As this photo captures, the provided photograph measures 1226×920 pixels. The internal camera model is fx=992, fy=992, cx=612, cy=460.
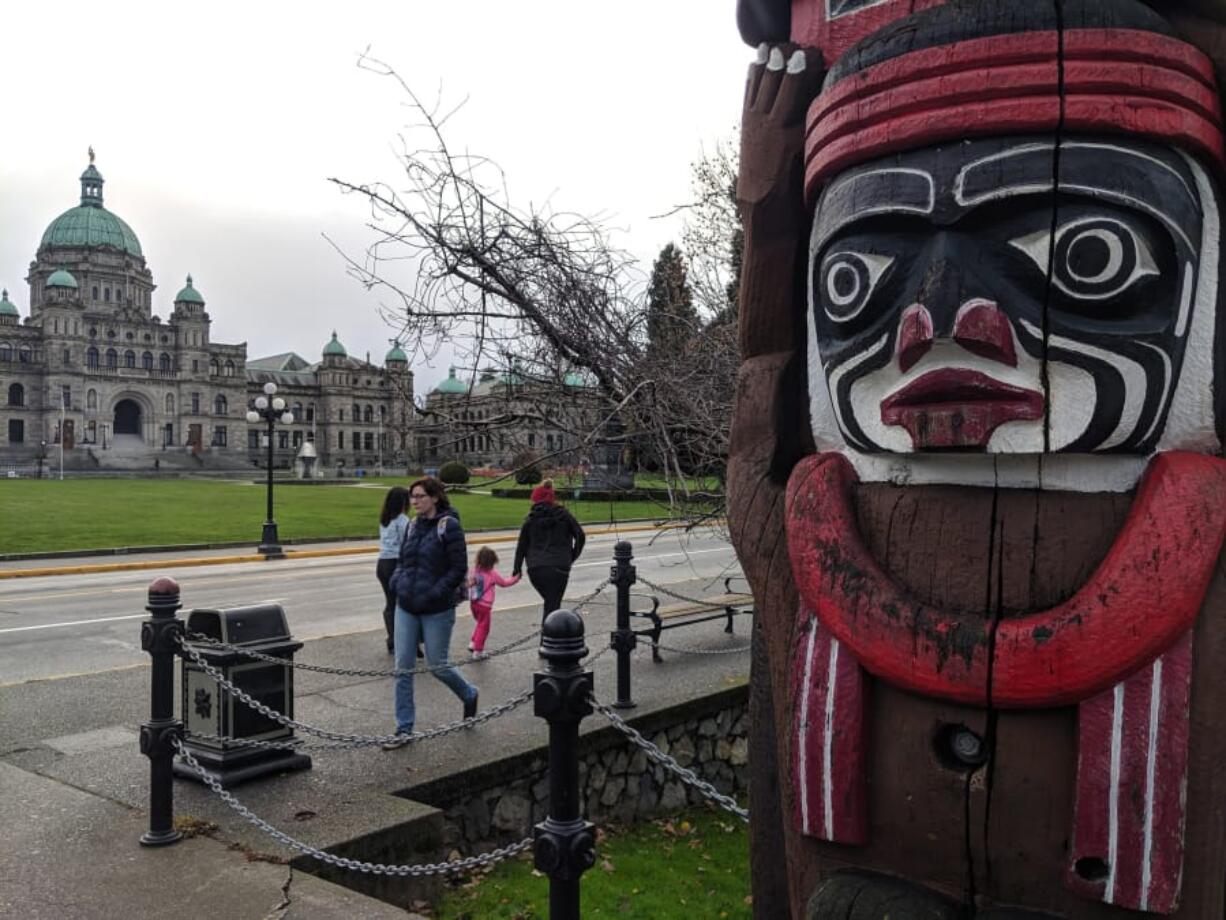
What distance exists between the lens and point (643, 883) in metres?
5.36

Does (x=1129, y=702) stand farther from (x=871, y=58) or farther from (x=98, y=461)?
(x=98, y=461)

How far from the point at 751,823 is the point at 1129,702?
3.68 feet

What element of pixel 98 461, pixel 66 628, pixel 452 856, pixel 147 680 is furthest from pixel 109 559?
pixel 98 461

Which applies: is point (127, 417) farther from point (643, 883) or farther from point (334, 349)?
point (643, 883)

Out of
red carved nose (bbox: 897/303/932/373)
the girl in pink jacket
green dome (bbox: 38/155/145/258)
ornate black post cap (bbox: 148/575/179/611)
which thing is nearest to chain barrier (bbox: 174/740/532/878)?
ornate black post cap (bbox: 148/575/179/611)

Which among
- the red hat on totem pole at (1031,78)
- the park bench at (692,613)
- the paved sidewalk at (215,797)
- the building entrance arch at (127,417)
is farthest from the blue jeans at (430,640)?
the building entrance arch at (127,417)

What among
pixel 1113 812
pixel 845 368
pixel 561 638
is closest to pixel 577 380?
pixel 561 638

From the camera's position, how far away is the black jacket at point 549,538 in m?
8.87

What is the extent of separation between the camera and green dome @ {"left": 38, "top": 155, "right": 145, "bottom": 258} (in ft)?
303

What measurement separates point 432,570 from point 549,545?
8.69ft

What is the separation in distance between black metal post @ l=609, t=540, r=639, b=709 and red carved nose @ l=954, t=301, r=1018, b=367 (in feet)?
17.3

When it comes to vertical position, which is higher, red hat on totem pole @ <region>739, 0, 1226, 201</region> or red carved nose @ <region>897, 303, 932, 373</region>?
red hat on totem pole @ <region>739, 0, 1226, 201</region>

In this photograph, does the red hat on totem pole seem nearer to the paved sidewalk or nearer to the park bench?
the paved sidewalk

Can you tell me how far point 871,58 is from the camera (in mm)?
2158
